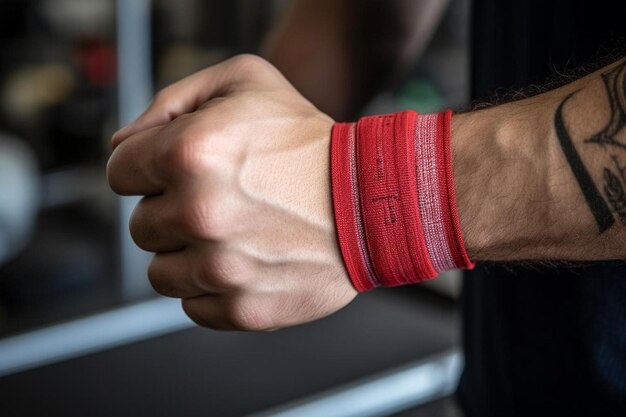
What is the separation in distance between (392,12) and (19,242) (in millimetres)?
1743

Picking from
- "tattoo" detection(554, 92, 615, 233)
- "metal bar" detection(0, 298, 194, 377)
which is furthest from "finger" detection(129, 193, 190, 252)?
"metal bar" detection(0, 298, 194, 377)

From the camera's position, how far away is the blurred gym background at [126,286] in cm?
197

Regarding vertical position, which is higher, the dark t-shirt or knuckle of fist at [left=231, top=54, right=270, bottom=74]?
knuckle of fist at [left=231, top=54, right=270, bottom=74]

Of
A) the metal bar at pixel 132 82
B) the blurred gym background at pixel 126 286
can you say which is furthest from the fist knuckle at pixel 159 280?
the metal bar at pixel 132 82

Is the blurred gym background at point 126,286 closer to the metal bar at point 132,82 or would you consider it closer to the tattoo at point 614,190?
the metal bar at point 132,82

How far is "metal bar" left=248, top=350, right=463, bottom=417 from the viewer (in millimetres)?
1939

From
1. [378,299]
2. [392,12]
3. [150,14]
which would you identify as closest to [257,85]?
[392,12]

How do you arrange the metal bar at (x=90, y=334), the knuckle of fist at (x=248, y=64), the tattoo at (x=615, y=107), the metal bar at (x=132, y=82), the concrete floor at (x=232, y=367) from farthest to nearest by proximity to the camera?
the metal bar at (x=132, y=82) < the metal bar at (x=90, y=334) < the concrete floor at (x=232, y=367) < the knuckle of fist at (x=248, y=64) < the tattoo at (x=615, y=107)

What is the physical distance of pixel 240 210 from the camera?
610mm

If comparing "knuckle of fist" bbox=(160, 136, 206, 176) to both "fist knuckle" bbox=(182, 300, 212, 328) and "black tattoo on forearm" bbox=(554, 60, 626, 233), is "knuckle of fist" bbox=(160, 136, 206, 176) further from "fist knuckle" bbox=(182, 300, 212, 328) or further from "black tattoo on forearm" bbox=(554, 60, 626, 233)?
"black tattoo on forearm" bbox=(554, 60, 626, 233)

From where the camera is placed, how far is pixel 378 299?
2395 millimetres

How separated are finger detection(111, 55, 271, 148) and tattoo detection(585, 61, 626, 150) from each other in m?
0.29

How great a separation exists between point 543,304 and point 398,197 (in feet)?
1.02

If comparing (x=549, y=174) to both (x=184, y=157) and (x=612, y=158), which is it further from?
(x=184, y=157)
